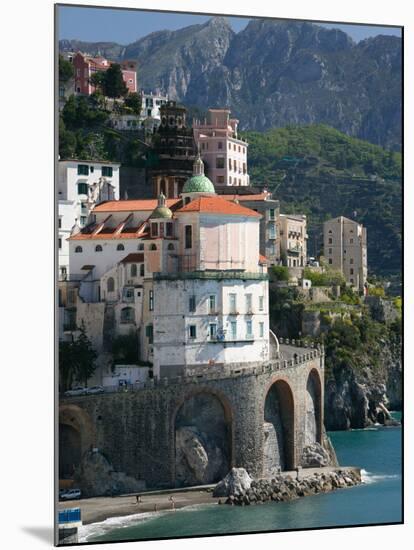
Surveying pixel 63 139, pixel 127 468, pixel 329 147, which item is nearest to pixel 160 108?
pixel 63 139

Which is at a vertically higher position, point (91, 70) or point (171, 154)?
point (91, 70)

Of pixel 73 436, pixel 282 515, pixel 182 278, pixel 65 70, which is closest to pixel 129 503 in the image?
pixel 73 436

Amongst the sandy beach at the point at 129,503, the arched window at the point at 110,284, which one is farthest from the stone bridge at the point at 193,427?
the arched window at the point at 110,284

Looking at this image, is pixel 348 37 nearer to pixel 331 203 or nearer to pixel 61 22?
pixel 61 22

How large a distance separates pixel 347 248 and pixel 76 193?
6463 mm

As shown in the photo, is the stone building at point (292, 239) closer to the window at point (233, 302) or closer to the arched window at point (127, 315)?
the window at point (233, 302)

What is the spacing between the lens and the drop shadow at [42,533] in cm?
3076

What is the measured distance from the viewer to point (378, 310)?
1674 inches

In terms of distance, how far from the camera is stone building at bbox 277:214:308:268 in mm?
41312

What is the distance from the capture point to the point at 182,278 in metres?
36.0

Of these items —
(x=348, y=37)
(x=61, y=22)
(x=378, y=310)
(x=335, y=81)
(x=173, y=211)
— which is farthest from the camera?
(x=378, y=310)

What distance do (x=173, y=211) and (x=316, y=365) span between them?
5135 mm

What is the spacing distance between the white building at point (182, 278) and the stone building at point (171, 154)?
0.81 meters

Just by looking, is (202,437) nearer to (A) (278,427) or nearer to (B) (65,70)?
(A) (278,427)
